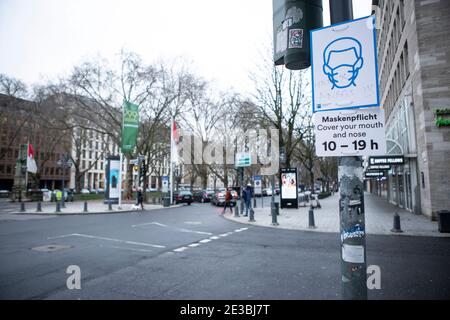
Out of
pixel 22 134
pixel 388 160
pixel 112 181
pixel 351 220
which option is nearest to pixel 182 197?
pixel 112 181

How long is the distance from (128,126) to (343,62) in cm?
2322

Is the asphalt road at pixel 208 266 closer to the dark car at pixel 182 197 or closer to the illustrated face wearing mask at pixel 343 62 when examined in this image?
the illustrated face wearing mask at pixel 343 62

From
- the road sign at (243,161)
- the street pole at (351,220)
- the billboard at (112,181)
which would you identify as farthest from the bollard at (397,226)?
the billboard at (112,181)

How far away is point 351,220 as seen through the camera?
89.1 inches

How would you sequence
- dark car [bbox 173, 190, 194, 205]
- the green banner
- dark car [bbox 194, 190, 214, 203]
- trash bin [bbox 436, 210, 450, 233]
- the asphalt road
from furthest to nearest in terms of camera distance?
dark car [bbox 194, 190, 214, 203] → dark car [bbox 173, 190, 194, 205] → the green banner → trash bin [bbox 436, 210, 450, 233] → the asphalt road

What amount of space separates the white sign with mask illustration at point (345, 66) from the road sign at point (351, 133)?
0.21 ft

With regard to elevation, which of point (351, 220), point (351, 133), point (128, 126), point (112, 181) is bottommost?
point (351, 220)

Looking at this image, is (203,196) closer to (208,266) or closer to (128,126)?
(128,126)

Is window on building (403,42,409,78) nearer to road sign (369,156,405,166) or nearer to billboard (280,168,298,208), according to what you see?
road sign (369,156,405,166)

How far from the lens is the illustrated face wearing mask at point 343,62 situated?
2279 mm

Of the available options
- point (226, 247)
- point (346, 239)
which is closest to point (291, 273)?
point (226, 247)

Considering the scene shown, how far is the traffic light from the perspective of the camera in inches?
101

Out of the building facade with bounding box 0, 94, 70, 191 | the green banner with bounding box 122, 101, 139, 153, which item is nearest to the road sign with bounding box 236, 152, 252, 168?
the green banner with bounding box 122, 101, 139, 153

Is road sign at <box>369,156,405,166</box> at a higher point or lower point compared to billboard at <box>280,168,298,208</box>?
higher
